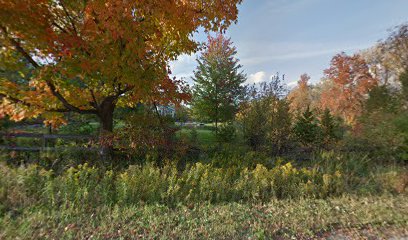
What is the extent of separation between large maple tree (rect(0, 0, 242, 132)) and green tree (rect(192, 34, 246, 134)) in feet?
26.3

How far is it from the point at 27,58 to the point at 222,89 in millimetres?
10471

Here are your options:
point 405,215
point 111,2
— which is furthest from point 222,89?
point 405,215

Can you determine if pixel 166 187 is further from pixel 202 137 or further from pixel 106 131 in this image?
pixel 202 137

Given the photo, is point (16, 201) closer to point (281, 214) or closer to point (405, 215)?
point (281, 214)

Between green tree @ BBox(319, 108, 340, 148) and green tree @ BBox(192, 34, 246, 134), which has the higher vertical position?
green tree @ BBox(192, 34, 246, 134)

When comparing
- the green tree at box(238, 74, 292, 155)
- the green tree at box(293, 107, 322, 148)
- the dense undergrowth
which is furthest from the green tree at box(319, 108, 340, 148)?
the dense undergrowth

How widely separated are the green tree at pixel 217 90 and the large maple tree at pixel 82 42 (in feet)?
Answer: 26.3

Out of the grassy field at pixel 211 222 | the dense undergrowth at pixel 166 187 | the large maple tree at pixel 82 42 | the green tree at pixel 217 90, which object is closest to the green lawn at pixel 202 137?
the green tree at pixel 217 90

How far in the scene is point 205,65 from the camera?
48.8 feet

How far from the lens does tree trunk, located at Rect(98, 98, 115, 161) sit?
6259 millimetres

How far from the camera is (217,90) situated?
1408cm

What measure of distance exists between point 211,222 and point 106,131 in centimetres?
460

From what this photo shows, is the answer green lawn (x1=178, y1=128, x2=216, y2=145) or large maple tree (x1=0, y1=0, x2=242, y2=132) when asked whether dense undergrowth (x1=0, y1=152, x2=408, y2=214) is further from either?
green lawn (x1=178, y1=128, x2=216, y2=145)

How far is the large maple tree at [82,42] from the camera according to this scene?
4559mm
